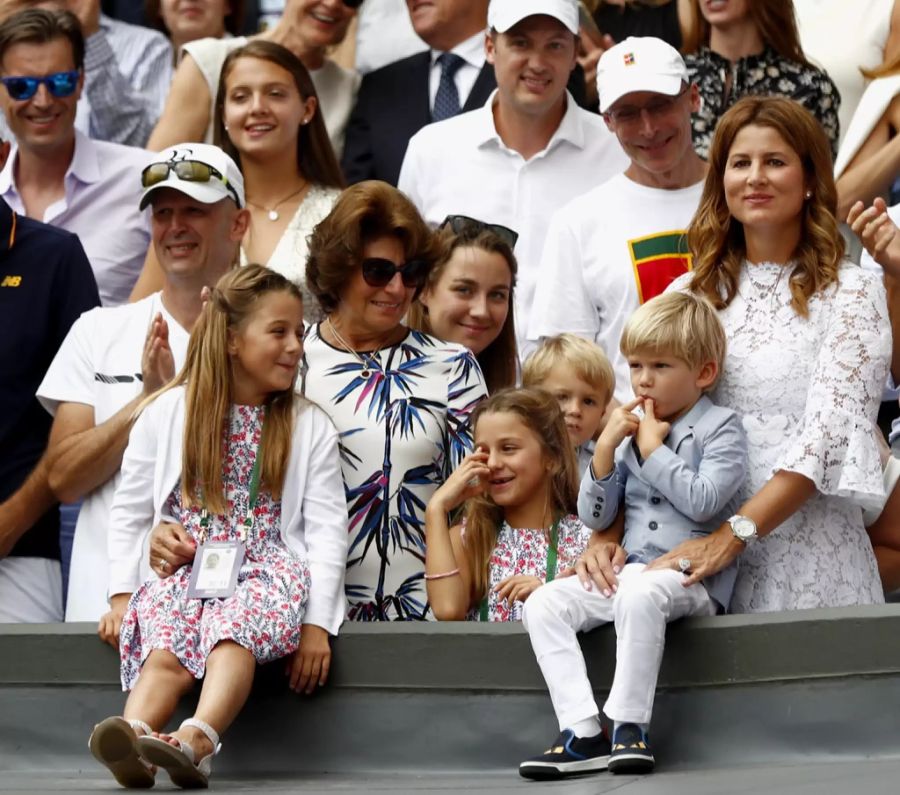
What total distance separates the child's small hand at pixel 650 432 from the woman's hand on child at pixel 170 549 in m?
1.42

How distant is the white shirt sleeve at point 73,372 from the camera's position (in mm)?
7098

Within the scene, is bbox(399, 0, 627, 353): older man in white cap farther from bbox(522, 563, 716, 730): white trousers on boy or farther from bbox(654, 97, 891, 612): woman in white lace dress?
bbox(522, 563, 716, 730): white trousers on boy

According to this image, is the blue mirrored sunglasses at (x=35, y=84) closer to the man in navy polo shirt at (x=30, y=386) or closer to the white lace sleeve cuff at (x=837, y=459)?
the man in navy polo shirt at (x=30, y=386)

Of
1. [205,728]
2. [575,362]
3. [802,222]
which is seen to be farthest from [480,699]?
[802,222]

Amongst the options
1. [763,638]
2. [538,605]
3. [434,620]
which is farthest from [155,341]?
[763,638]

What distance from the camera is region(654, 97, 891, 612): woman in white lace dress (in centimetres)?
579

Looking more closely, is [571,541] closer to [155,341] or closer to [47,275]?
[155,341]

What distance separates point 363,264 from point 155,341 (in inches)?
29.6

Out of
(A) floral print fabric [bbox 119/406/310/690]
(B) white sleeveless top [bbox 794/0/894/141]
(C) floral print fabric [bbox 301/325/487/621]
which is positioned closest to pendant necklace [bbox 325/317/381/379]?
(C) floral print fabric [bbox 301/325/487/621]

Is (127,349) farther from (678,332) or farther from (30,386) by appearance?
(678,332)

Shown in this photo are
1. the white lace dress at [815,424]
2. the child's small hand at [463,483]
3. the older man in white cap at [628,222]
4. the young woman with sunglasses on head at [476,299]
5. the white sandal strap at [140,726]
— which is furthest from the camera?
the older man in white cap at [628,222]

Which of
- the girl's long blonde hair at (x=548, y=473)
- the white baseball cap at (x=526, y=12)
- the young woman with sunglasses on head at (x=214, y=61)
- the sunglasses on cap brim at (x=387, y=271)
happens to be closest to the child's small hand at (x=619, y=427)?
the girl's long blonde hair at (x=548, y=473)

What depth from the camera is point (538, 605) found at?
5.68m

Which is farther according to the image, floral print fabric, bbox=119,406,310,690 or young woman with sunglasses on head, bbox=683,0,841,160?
young woman with sunglasses on head, bbox=683,0,841,160
